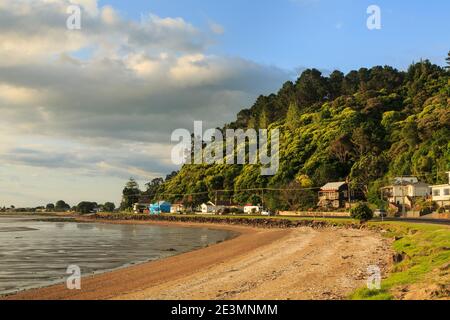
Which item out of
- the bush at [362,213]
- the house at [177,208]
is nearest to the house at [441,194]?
the bush at [362,213]

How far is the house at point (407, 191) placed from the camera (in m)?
97.8

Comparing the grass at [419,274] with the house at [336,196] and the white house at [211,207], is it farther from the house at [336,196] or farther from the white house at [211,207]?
the white house at [211,207]

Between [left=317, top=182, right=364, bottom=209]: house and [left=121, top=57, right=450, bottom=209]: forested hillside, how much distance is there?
2.71 meters

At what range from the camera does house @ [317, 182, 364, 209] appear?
118875 mm

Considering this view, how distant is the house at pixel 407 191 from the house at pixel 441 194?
571 centimetres

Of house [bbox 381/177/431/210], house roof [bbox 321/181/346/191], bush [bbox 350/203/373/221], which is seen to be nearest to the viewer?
bush [bbox 350/203/373/221]

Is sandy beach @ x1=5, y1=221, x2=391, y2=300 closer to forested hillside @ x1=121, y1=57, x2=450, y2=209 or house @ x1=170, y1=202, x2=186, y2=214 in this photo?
forested hillside @ x1=121, y1=57, x2=450, y2=209

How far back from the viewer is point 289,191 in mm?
120938

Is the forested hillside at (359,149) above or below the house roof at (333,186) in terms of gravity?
above

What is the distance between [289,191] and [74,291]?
323 ft

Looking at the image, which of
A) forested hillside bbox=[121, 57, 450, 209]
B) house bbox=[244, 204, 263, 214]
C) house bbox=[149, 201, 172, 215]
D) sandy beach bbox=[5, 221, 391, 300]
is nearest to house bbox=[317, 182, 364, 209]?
forested hillside bbox=[121, 57, 450, 209]

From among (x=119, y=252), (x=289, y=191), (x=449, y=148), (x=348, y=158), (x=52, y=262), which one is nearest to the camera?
(x=52, y=262)
